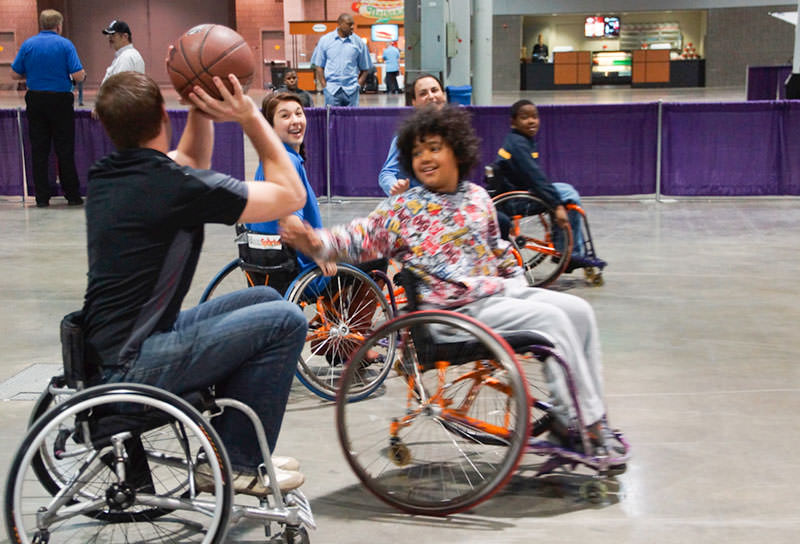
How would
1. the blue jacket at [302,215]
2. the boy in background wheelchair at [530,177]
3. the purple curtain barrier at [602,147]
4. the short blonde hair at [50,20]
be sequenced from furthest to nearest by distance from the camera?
the purple curtain barrier at [602,147]
the short blonde hair at [50,20]
the boy in background wheelchair at [530,177]
the blue jacket at [302,215]

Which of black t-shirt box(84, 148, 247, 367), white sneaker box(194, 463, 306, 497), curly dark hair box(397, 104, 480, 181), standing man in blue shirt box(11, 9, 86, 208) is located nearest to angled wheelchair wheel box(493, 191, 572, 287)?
curly dark hair box(397, 104, 480, 181)

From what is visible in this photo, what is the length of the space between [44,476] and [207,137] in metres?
1.19

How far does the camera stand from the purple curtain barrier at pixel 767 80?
18297mm

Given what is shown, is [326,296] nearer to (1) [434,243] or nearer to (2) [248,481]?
(1) [434,243]

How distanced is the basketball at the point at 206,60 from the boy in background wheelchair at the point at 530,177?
324 cm

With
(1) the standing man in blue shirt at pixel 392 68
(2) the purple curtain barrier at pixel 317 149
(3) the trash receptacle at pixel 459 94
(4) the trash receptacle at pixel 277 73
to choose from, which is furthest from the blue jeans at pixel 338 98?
(4) the trash receptacle at pixel 277 73

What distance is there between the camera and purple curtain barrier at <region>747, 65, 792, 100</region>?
18297 mm

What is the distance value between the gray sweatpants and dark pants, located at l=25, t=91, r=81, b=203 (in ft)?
25.5

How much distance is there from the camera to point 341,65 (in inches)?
482

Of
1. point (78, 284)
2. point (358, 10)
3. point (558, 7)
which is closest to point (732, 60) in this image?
point (558, 7)

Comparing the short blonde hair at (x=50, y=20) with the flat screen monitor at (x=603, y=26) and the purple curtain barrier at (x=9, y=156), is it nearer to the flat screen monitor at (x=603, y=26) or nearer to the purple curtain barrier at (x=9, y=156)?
the purple curtain barrier at (x=9, y=156)

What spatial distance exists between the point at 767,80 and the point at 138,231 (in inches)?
705

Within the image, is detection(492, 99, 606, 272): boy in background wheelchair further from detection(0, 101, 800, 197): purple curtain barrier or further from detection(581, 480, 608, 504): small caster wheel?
detection(0, 101, 800, 197): purple curtain barrier

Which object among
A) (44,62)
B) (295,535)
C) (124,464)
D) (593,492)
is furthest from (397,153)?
(44,62)
